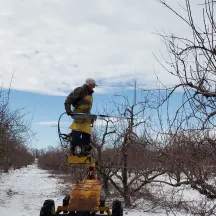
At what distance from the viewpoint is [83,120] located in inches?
282

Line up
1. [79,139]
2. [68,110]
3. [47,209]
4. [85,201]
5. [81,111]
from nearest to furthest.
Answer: [85,201] → [47,209] → [68,110] → [79,139] → [81,111]

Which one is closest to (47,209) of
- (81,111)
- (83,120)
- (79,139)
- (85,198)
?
(85,198)

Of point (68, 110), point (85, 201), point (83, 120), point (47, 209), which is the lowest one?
point (47, 209)

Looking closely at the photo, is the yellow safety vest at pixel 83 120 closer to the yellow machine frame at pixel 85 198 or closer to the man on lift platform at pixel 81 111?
the man on lift platform at pixel 81 111

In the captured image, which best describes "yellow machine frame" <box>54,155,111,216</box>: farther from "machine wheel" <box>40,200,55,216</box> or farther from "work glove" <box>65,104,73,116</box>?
"work glove" <box>65,104,73,116</box>

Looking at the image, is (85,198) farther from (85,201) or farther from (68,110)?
(68,110)

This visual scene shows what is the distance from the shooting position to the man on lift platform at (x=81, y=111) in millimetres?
7108

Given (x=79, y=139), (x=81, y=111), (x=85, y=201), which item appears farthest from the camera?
(x=81, y=111)

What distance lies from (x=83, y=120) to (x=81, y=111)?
33cm

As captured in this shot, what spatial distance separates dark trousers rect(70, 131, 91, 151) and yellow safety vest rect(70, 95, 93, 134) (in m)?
0.08

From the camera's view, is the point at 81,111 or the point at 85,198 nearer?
the point at 85,198

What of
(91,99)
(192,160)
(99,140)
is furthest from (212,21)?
(99,140)

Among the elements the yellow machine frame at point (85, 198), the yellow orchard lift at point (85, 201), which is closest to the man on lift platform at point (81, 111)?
the yellow orchard lift at point (85, 201)

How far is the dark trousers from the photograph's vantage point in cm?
710
